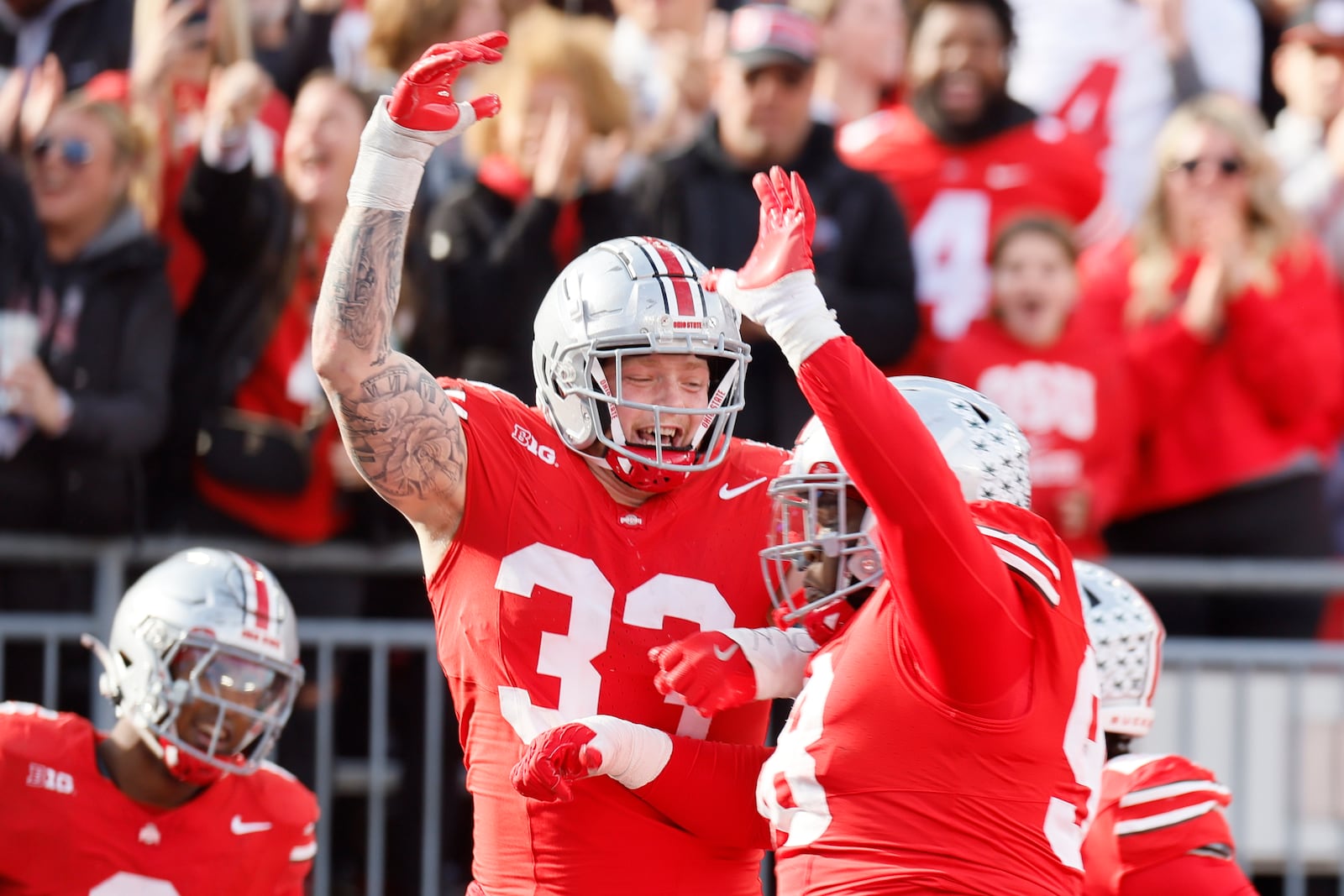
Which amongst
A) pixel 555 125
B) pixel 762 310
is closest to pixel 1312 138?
pixel 555 125

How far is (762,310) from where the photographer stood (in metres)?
3.24

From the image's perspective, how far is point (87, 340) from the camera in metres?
5.99

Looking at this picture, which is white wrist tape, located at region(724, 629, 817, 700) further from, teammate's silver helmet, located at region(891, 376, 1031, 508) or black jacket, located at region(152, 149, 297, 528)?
black jacket, located at region(152, 149, 297, 528)

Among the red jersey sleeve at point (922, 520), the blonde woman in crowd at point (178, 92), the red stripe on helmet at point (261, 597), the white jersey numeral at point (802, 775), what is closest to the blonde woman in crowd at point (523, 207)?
the blonde woman in crowd at point (178, 92)

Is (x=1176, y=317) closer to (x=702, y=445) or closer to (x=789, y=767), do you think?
(x=702, y=445)

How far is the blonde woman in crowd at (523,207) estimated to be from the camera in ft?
20.2

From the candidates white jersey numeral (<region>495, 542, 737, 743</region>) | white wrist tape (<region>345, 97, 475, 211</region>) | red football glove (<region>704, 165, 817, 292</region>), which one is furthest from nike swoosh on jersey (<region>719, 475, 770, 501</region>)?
white wrist tape (<region>345, 97, 475, 211</region>)

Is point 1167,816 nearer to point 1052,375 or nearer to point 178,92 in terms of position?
point 1052,375

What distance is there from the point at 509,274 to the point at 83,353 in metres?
1.32

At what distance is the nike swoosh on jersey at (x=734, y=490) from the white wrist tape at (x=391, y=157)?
2.96ft

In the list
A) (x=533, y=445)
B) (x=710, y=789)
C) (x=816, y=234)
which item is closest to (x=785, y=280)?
(x=533, y=445)

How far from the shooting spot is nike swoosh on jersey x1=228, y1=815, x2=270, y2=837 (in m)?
4.76

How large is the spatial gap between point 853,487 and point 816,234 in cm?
300

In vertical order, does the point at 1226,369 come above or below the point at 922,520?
above
